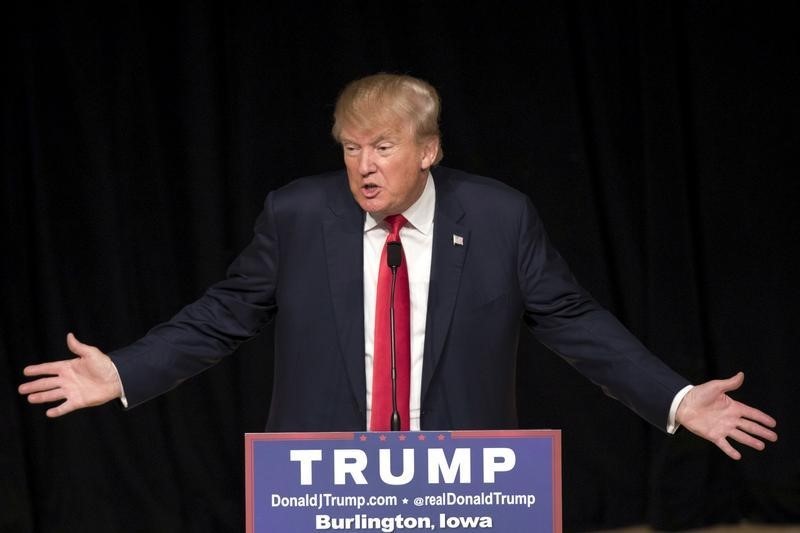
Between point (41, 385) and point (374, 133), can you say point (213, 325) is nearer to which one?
point (41, 385)

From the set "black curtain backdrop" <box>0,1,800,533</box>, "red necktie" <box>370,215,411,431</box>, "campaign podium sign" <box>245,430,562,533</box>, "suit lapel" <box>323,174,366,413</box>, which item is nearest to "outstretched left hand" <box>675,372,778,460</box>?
"campaign podium sign" <box>245,430,562,533</box>

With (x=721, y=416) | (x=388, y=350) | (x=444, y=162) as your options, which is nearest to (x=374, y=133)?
(x=388, y=350)

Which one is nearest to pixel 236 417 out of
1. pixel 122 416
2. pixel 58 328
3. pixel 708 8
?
pixel 122 416

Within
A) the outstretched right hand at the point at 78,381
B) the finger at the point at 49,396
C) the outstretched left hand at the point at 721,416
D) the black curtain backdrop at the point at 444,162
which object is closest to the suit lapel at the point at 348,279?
the outstretched right hand at the point at 78,381

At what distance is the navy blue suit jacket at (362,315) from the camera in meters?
2.59

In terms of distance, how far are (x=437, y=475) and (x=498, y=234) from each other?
2.77ft

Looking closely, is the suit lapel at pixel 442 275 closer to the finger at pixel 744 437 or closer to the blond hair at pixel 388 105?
the blond hair at pixel 388 105

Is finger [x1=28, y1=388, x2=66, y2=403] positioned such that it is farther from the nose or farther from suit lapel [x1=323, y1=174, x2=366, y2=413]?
the nose

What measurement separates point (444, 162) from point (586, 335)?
2097 mm

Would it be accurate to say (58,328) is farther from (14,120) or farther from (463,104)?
(463,104)

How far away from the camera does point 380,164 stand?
2.52m

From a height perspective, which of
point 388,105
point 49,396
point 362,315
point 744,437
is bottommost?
point 744,437

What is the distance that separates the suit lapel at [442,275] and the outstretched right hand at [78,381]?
2.14 ft

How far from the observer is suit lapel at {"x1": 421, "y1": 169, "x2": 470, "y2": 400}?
102 inches
